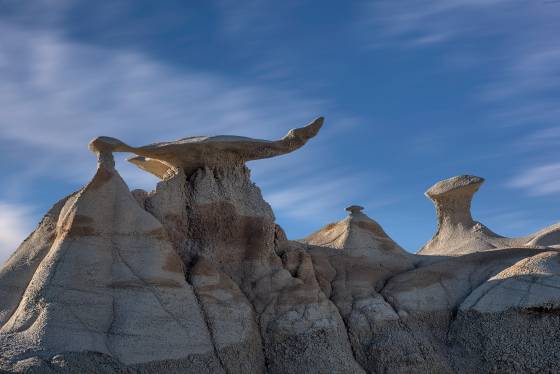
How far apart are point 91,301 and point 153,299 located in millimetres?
1014

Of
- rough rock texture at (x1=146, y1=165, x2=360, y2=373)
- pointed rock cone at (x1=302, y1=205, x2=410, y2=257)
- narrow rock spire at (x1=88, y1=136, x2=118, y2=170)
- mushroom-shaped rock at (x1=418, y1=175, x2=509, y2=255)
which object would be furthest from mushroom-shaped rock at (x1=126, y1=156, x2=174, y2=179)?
mushroom-shaped rock at (x1=418, y1=175, x2=509, y2=255)

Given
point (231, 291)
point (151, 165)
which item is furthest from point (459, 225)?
point (231, 291)

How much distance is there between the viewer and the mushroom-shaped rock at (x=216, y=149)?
631 inches

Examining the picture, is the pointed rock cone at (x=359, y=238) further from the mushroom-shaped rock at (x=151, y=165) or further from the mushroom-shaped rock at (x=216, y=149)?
the mushroom-shaped rock at (x=151, y=165)

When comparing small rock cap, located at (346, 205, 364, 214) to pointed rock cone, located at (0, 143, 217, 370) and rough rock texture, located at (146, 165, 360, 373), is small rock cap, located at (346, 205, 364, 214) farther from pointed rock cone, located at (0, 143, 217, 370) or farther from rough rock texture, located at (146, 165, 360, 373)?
pointed rock cone, located at (0, 143, 217, 370)

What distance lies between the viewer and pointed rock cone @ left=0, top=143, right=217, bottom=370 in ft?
41.7

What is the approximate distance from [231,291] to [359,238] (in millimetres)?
4781

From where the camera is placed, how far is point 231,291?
594 inches

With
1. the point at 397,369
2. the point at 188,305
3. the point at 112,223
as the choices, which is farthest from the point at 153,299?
the point at 397,369

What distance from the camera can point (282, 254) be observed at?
56.0 feet

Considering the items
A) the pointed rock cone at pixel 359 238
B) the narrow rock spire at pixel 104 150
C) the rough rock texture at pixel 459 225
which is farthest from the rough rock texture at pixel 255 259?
the rough rock texture at pixel 459 225

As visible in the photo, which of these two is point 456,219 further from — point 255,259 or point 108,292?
point 108,292

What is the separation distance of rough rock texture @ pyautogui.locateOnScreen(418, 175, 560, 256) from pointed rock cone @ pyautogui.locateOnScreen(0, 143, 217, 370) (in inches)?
491

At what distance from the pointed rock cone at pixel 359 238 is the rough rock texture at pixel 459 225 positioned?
5.82m
